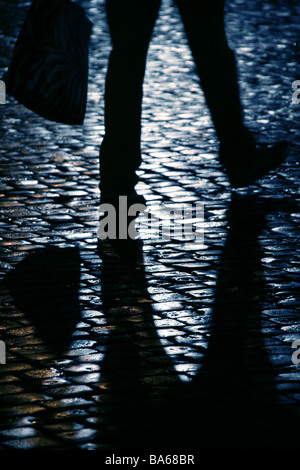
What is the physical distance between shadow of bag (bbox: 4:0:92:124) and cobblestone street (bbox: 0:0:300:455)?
63 centimetres

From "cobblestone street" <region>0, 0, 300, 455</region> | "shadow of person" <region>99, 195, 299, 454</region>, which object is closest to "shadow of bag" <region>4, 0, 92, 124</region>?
"cobblestone street" <region>0, 0, 300, 455</region>

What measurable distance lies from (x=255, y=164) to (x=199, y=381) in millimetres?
2195

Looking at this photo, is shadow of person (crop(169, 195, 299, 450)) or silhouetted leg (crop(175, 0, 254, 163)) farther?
silhouetted leg (crop(175, 0, 254, 163))

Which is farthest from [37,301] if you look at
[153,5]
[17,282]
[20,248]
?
[153,5]

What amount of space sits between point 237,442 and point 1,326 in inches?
49.6

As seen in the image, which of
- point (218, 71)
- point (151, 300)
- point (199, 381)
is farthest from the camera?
point (218, 71)

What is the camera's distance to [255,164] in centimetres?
506

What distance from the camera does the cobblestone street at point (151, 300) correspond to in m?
2.83

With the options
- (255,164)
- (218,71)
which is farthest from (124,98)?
(255,164)

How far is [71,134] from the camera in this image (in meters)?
6.55

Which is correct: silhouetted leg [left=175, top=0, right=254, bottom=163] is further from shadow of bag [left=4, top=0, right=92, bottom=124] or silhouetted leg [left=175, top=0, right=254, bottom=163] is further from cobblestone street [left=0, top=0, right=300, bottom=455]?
shadow of bag [left=4, top=0, right=92, bottom=124]

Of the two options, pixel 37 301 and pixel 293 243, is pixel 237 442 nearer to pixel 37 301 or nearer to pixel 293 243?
pixel 37 301

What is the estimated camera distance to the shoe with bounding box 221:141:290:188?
5047mm

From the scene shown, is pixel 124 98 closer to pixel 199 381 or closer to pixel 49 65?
pixel 49 65
